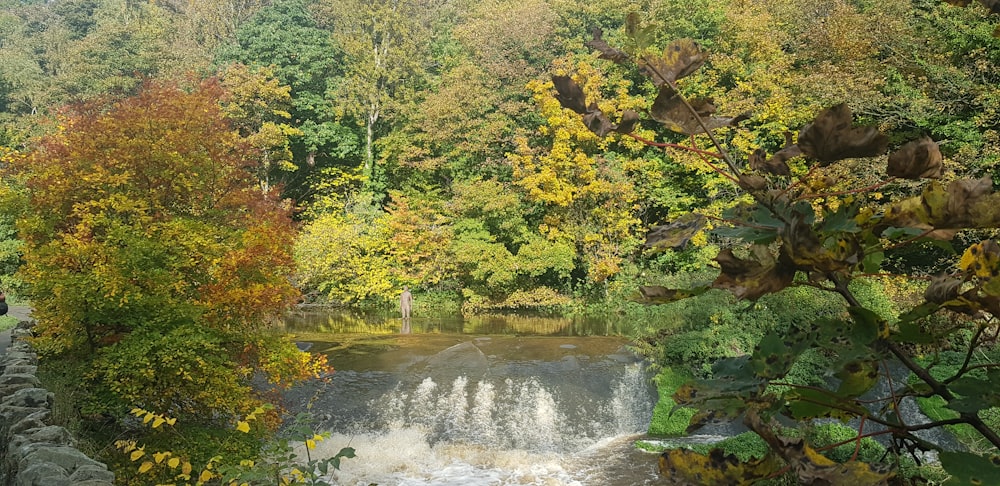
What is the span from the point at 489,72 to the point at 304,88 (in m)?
7.61

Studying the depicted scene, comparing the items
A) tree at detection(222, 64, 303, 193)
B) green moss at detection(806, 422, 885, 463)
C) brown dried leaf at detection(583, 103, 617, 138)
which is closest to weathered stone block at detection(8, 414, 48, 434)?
brown dried leaf at detection(583, 103, 617, 138)

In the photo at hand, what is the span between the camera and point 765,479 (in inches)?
32.7

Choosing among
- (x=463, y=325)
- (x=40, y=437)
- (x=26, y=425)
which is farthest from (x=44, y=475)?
(x=463, y=325)

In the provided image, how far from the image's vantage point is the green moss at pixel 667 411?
364 inches

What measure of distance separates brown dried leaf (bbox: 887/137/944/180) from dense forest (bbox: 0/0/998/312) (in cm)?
1251

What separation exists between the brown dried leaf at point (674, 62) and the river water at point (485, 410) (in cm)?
730

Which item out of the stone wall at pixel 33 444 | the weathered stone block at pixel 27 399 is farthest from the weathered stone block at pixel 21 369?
the weathered stone block at pixel 27 399

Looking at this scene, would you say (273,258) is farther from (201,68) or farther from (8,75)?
(8,75)

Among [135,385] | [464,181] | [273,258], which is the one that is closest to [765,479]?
[135,385]

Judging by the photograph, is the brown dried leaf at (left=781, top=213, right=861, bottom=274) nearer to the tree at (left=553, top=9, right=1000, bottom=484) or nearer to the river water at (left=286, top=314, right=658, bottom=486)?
the tree at (left=553, top=9, right=1000, bottom=484)

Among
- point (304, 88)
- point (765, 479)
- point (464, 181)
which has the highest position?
point (304, 88)

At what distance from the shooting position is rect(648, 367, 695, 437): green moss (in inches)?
364

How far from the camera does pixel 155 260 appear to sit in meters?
6.59

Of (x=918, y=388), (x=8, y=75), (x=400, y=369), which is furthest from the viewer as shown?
(x=8, y=75)
